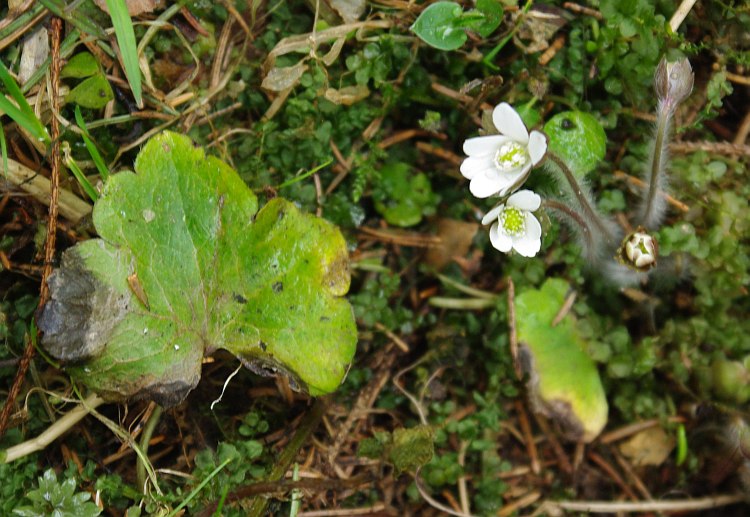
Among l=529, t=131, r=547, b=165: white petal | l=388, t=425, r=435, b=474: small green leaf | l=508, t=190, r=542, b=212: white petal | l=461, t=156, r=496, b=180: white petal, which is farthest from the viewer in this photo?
l=388, t=425, r=435, b=474: small green leaf

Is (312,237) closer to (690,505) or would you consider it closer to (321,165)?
(321,165)

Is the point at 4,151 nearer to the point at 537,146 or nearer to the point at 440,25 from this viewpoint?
the point at 440,25

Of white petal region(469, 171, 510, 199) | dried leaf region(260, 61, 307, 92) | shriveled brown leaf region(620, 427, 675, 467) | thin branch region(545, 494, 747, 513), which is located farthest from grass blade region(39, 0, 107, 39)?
shriveled brown leaf region(620, 427, 675, 467)

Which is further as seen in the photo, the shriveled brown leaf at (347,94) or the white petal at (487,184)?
the shriveled brown leaf at (347,94)

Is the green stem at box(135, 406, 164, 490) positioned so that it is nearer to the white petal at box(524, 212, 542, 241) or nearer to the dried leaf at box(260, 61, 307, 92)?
the dried leaf at box(260, 61, 307, 92)

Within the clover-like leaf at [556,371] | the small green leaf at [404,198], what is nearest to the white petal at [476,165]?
the small green leaf at [404,198]

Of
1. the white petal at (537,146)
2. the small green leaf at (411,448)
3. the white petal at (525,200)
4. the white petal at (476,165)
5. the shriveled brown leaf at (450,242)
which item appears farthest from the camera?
the shriveled brown leaf at (450,242)

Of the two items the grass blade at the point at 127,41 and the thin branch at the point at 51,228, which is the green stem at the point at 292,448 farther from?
the grass blade at the point at 127,41

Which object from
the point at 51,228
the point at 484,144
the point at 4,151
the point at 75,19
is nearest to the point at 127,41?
the point at 75,19
